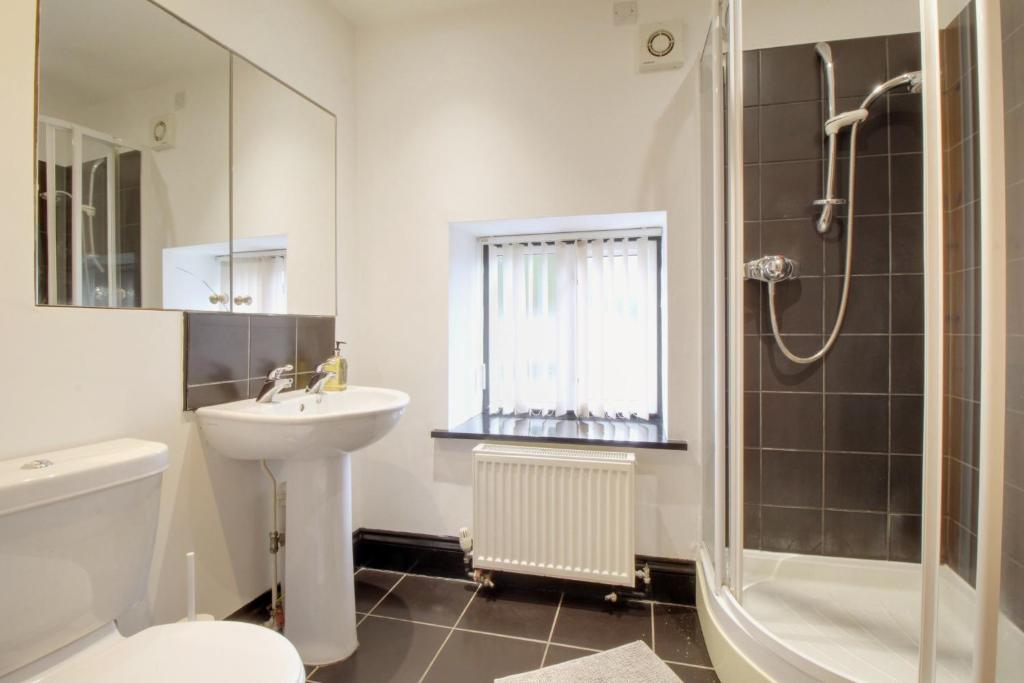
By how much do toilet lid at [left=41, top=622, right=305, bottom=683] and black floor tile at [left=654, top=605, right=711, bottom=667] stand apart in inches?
47.6

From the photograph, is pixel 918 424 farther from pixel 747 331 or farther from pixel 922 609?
pixel 922 609

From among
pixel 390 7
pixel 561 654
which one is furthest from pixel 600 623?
pixel 390 7

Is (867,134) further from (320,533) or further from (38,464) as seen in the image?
(38,464)

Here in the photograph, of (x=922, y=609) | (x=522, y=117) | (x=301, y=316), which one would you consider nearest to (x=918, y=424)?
(x=922, y=609)

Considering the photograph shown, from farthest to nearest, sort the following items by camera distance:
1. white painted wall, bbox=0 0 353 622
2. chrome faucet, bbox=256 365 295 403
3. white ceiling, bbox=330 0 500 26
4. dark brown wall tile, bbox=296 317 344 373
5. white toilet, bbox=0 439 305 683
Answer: white ceiling, bbox=330 0 500 26 < dark brown wall tile, bbox=296 317 344 373 < chrome faucet, bbox=256 365 295 403 < white painted wall, bbox=0 0 353 622 < white toilet, bbox=0 439 305 683

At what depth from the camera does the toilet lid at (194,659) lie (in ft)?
2.66

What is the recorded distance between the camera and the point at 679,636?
1.54 meters

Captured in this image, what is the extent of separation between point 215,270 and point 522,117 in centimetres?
131

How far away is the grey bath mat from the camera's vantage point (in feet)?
4.39

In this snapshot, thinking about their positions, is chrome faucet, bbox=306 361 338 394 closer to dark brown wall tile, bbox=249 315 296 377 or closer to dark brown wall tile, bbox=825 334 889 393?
dark brown wall tile, bbox=249 315 296 377

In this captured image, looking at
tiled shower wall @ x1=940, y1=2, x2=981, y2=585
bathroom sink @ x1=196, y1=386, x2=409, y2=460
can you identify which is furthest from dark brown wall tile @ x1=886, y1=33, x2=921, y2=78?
bathroom sink @ x1=196, y1=386, x2=409, y2=460

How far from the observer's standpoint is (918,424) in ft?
5.21

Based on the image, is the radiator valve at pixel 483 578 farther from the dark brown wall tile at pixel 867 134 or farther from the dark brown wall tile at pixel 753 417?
the dark brown wall tile at pixel 867 134

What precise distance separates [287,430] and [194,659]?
51 centimetres
